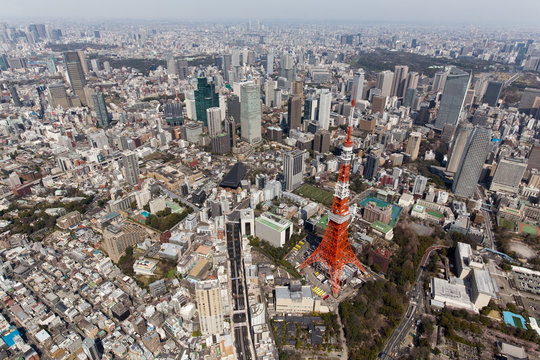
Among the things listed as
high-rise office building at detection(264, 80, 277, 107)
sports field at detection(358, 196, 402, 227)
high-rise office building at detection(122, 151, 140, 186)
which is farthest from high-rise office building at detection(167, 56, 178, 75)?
sports field at detection(358, 196, 402, 227)

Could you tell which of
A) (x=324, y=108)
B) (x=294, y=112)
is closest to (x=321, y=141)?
(x=294, y=112)

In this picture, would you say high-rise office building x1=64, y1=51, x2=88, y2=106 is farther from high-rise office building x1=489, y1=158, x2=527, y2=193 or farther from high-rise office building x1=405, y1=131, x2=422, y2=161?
high-rise office building x1=489, y1=158, x2=527, y2=193

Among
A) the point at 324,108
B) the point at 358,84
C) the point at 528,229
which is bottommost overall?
the point at 528,229

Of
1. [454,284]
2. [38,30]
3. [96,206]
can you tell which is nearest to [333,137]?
[454,284]

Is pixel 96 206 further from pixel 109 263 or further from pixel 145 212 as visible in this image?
pixel 109 263

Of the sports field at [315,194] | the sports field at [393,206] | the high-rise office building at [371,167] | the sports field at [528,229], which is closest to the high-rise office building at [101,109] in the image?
the sports field at [315,194]

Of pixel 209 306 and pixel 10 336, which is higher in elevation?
pixel 209 306

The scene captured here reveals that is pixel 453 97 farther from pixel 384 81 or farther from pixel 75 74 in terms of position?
pixel 75 74
